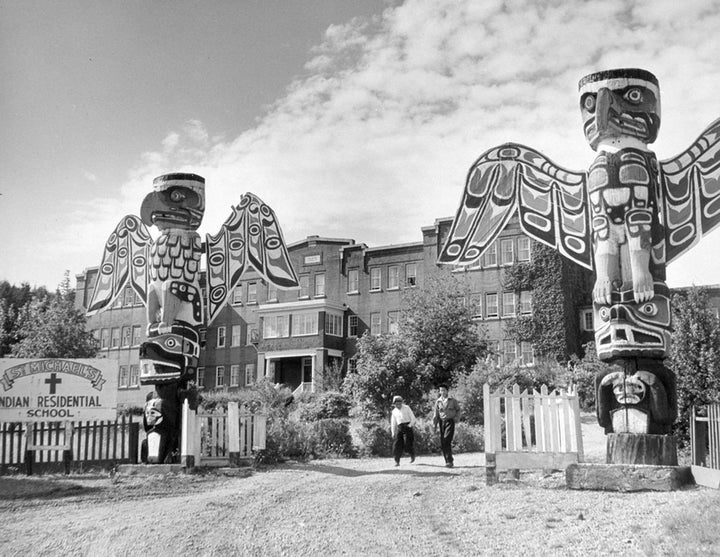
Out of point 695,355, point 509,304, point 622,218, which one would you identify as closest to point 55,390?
point 622,218

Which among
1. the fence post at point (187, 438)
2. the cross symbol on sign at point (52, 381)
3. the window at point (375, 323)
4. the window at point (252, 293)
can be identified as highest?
the window at point (252, 293)

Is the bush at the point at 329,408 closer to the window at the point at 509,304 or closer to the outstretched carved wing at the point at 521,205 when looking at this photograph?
the window at the point at 509,304

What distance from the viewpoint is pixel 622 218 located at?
1208 centimetres

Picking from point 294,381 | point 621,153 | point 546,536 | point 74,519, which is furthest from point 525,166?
point 294,381

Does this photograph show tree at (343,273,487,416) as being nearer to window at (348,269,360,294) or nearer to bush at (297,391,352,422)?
bush at (297,391,352,422)

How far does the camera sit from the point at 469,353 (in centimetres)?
3275

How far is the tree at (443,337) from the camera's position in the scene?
32.1 metres

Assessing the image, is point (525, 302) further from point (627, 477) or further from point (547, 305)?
point (627, 477)

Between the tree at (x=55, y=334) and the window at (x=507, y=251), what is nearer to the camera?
the tree at (x=55, y=334)

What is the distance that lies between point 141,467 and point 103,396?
3.48m

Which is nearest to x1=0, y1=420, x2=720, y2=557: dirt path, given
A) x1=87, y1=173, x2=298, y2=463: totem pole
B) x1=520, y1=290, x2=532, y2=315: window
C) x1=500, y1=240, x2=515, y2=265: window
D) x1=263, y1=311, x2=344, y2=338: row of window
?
x1=87, y1=173, x2=298, y2=463: totem pole

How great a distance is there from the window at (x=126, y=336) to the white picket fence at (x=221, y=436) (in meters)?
41.4

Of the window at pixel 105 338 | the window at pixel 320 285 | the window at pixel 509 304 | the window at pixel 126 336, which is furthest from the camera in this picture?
the window at pixel 105 338

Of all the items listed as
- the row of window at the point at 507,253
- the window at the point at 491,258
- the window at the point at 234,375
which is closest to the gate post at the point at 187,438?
the row of window at the point at 507,253
